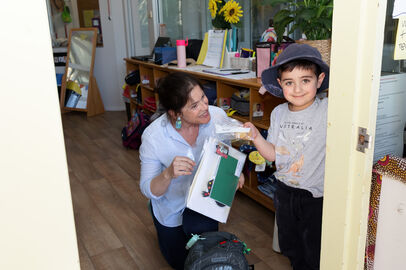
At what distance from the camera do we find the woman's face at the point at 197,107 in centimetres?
169

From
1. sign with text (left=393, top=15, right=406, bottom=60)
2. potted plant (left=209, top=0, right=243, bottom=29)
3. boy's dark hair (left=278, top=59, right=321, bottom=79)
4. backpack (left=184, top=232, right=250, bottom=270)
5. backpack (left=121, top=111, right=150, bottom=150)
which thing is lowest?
backpack (left=121, top=111, right=150, bottom=150)

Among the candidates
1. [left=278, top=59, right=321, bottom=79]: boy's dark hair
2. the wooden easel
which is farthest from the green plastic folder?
the wooden easel

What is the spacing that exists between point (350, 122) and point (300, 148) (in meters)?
0.61

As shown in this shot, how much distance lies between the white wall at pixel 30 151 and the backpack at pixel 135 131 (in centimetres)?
327

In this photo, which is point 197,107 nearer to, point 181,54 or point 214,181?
point 214,181

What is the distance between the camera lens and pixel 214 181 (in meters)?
1.54

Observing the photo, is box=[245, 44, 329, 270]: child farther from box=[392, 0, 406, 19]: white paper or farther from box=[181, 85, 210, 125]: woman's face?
A: box=[392, 0, 406, 19]: white paper

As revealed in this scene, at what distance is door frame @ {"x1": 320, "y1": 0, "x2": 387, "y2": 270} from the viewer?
787 millimetres

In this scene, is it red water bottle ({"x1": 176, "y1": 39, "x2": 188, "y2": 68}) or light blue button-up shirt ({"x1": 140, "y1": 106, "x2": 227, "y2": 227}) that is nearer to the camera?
light blue button-up shirt ({"x1": 140, "y1": 106, "x2": 227, "y2": 227})

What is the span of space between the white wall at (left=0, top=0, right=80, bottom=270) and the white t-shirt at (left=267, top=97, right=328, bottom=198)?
101 cm

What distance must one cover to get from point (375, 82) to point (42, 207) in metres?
0.70

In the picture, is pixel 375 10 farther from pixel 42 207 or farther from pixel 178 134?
pixel 178 134

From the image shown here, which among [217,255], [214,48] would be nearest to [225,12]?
[214,48]

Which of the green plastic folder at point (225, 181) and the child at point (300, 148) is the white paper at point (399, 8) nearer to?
the child at point (300, 148)
